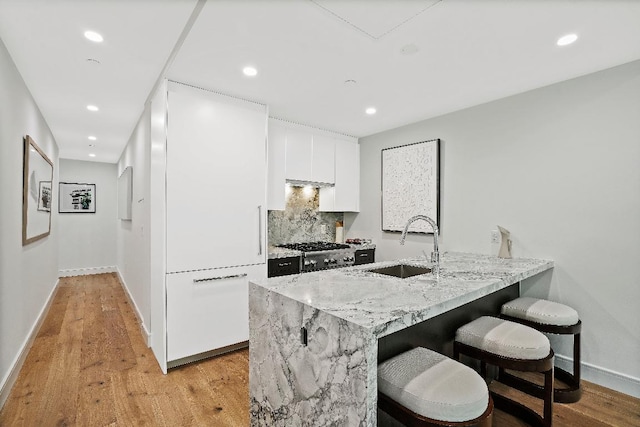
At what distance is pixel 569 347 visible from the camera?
255 cm

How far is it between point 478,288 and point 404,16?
1.50m

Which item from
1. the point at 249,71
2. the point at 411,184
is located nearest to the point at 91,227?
the point at 249,71

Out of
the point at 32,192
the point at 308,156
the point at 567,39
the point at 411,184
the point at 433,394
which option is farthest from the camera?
Answer: the point at 308,156

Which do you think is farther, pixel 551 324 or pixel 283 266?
pixel 283 266

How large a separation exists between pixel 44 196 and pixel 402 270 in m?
4.16

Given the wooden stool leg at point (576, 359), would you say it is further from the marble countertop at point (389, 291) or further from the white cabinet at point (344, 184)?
the white cabinet at point (344, 184)

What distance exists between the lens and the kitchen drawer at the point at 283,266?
3.22 metres

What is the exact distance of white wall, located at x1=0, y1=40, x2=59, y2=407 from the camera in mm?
2240

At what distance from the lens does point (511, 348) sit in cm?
165

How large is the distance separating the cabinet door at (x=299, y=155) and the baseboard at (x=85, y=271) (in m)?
5.50

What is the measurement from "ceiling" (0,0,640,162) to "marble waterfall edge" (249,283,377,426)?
1.52m

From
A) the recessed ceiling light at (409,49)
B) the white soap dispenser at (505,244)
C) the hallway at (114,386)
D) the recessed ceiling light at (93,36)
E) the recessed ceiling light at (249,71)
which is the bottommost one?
the hallway at (114,386)

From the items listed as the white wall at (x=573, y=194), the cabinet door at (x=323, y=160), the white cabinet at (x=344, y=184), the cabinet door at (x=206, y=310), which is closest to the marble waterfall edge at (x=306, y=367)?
the cabinet door at (x=206, y=310)

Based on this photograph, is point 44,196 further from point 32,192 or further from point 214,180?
point 214,180
